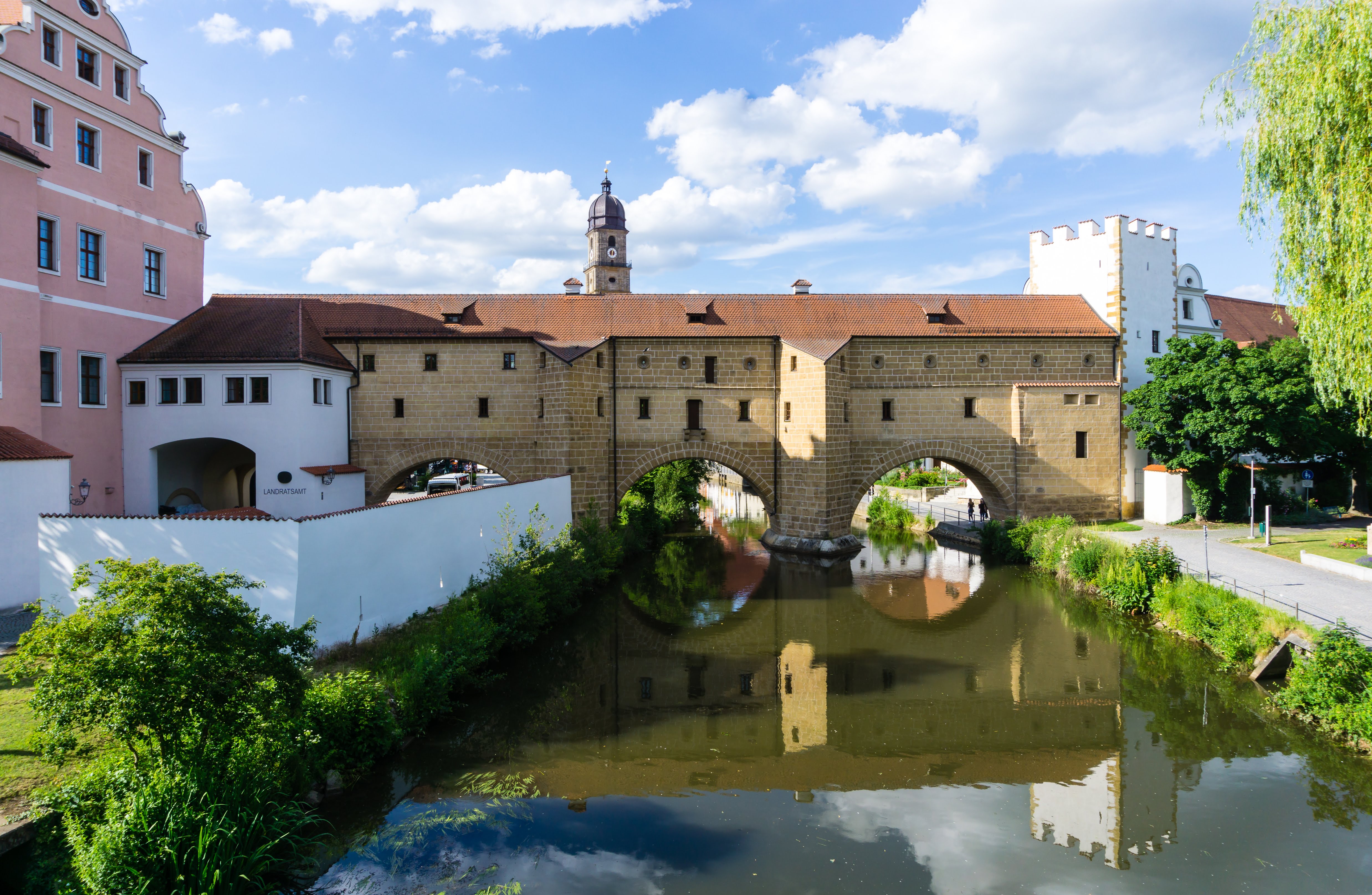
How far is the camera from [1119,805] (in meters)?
8.73

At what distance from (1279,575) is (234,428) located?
23338mm

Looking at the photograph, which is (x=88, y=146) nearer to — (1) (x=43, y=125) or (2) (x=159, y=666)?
(1) (x=43, y=125)

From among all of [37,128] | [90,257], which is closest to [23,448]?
[90,257]

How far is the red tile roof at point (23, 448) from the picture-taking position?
471 inches

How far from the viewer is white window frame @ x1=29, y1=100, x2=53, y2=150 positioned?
1547 centimetres

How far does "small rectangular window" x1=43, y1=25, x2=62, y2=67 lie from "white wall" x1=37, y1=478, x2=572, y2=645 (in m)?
11.5

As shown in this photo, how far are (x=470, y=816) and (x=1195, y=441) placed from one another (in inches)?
875

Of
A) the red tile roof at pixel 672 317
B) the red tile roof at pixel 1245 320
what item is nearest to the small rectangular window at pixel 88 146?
the red tile roof at pixel 672 317

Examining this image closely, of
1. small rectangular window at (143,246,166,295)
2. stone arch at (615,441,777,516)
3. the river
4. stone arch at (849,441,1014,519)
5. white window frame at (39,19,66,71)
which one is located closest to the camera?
the river

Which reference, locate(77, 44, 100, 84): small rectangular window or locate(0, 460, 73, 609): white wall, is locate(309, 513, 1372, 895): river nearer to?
locate(0, 460, 73, 609): white wall

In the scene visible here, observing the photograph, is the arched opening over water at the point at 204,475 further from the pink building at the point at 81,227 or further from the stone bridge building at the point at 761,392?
the stone bridge building at the point at 761,392

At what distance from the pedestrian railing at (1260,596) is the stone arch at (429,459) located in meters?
17.2

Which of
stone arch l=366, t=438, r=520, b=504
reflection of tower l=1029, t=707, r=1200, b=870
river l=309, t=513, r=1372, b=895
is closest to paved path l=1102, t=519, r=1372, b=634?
river l=309, t=513, r=1372, b=895

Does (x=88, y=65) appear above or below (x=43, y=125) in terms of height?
above
